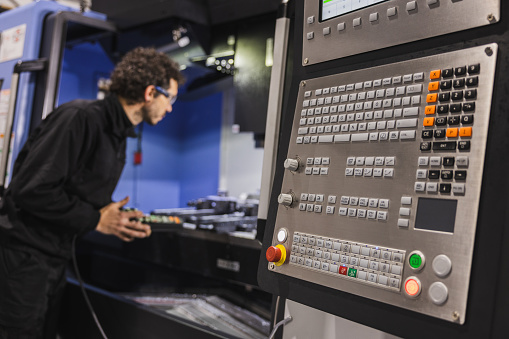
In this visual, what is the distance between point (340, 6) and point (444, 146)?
366 mm

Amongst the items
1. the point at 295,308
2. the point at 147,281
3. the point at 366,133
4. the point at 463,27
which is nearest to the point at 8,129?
the point at 147,281

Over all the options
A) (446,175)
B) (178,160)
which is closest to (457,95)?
(446,175)

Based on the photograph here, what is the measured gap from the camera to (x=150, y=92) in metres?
1.92

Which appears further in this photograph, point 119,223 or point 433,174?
point 119,223

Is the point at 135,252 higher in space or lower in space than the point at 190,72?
lower

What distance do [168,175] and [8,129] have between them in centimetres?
201

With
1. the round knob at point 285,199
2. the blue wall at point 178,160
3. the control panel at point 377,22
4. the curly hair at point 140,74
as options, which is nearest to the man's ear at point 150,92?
the curly hair at point 140,74

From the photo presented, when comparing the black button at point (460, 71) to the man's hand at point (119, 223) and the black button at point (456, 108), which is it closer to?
the black button at point (456, 108)

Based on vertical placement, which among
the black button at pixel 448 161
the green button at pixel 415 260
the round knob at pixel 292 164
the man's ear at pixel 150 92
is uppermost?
the man's ear at pixel 150 92

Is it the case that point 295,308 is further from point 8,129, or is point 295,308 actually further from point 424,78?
point 8,129

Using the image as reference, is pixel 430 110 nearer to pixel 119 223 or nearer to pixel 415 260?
pixel 415 260

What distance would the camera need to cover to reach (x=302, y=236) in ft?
2.67

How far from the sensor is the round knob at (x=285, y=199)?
847 mm

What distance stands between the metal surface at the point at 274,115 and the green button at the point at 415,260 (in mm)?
431
